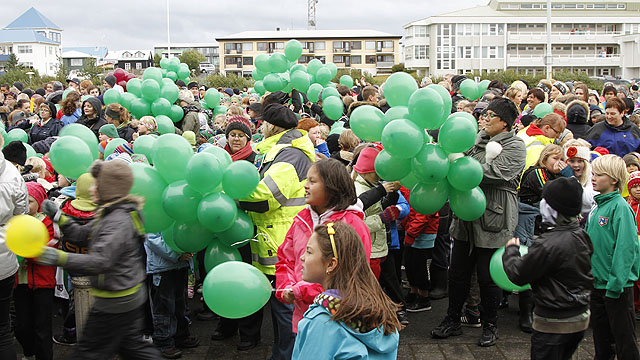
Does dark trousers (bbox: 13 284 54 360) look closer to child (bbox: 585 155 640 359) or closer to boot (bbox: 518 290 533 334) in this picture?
boot (bbox: 518 290 533 334)

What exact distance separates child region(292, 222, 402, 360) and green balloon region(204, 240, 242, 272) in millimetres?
1803

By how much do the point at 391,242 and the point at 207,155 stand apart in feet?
8.24

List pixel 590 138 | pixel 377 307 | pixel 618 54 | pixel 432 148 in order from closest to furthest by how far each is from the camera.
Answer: pixel 377 307, pixel 432 148, pixel 590 138, pixel 618 54

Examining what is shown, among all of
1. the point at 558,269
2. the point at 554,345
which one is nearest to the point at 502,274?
the point at 558,269

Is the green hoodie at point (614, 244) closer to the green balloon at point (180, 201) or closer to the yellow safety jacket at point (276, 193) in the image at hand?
the yellow safety jacket at point (276, 193)

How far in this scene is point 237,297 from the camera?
3002 millimetres

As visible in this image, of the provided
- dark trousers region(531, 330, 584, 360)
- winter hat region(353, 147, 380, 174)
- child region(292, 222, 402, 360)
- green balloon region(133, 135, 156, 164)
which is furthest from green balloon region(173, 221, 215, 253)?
dark trousers region(531, 330, 584, 360)

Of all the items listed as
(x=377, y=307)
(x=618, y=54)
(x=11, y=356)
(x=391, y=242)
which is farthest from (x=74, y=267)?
(x=618, y=54)

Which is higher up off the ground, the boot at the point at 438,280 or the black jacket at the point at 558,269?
the black jacket at the point at 558,269

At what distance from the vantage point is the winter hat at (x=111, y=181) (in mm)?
3387

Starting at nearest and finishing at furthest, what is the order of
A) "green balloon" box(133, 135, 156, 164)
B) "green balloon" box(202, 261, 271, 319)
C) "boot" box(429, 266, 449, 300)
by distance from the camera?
"green balloon" box(202, 261, 271, 319)
"green balloon" box(133, 135, 156, 164)
"boot" box(429, 266, 449, 300)

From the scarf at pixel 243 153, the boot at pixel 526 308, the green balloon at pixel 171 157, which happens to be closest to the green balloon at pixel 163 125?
the scarf at pixel 243 153

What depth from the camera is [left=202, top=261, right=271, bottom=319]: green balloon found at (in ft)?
9.82

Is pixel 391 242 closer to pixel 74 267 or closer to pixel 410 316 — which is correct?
pixel 410 316
